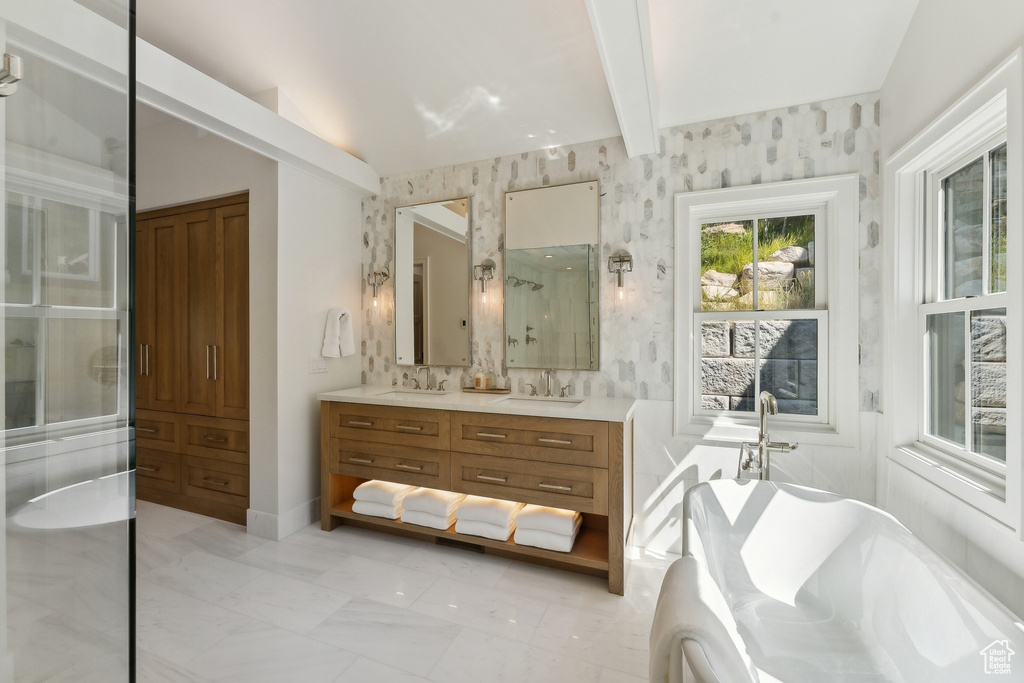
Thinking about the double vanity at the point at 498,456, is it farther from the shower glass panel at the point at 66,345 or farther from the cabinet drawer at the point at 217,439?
the shower glass panel at the point at 66,345

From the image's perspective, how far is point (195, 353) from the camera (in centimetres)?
314

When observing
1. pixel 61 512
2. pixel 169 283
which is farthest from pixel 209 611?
pixel 169 283

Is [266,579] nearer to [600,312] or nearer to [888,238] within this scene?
[600,312]

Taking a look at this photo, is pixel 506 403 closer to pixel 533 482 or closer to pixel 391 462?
pixel 533 482

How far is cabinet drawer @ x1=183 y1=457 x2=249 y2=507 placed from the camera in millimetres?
2973

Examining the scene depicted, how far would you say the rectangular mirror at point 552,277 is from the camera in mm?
2809

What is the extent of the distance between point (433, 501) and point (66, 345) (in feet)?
6.55

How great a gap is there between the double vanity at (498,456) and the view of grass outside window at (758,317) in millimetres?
646

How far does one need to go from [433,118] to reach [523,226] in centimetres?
90

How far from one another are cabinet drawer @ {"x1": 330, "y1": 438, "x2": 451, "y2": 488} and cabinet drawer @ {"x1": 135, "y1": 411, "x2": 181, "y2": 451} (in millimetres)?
1307

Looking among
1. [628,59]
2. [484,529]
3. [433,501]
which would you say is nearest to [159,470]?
[433,501]

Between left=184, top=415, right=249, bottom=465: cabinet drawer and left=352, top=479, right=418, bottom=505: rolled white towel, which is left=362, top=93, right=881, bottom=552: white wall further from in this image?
left=184, top=415, right=249, bottom=465: cabinet drawer

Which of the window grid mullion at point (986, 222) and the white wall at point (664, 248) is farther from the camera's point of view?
the white wall at point (664, 248)

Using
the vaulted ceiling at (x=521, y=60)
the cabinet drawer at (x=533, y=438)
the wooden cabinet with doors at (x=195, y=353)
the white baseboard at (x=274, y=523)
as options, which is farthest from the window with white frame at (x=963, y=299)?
the wooden cabinet with doors at (x=195, y=353)
